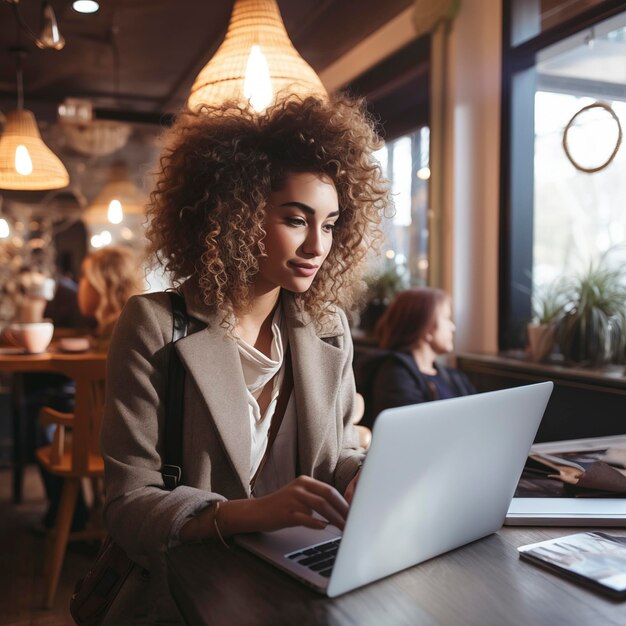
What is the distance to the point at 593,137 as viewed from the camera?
296 centimetres

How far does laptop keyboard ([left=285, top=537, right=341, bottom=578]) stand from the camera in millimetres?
924

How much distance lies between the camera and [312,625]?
79 centimetres

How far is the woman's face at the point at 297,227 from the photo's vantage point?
1.27 meters

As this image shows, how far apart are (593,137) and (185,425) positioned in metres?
2.44

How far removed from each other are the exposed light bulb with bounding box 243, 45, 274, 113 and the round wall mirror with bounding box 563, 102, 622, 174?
5.10 feet

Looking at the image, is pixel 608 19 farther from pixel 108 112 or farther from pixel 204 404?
pixel 108 112

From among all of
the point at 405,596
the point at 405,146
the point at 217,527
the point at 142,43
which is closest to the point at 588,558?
the point at 405,596

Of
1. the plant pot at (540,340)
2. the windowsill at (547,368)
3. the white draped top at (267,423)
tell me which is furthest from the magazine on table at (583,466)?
the plant pot at (540,340)

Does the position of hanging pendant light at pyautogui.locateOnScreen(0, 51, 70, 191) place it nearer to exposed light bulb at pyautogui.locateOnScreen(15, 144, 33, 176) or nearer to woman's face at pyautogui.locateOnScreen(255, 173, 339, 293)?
exposed light bulb at pyautogui.locateOnScreen(15, 144, 33, 176)

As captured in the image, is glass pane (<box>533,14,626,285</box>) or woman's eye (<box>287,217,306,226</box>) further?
glass pane (<box>533,14,626,285</box>)

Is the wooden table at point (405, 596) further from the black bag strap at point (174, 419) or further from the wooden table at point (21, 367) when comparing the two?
the wooden table at point (21, 367)

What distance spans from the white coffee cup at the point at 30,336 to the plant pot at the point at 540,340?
2.31 m

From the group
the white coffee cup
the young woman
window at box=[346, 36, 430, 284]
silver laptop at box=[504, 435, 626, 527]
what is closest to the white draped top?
the young woman

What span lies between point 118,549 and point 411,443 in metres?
0.63
